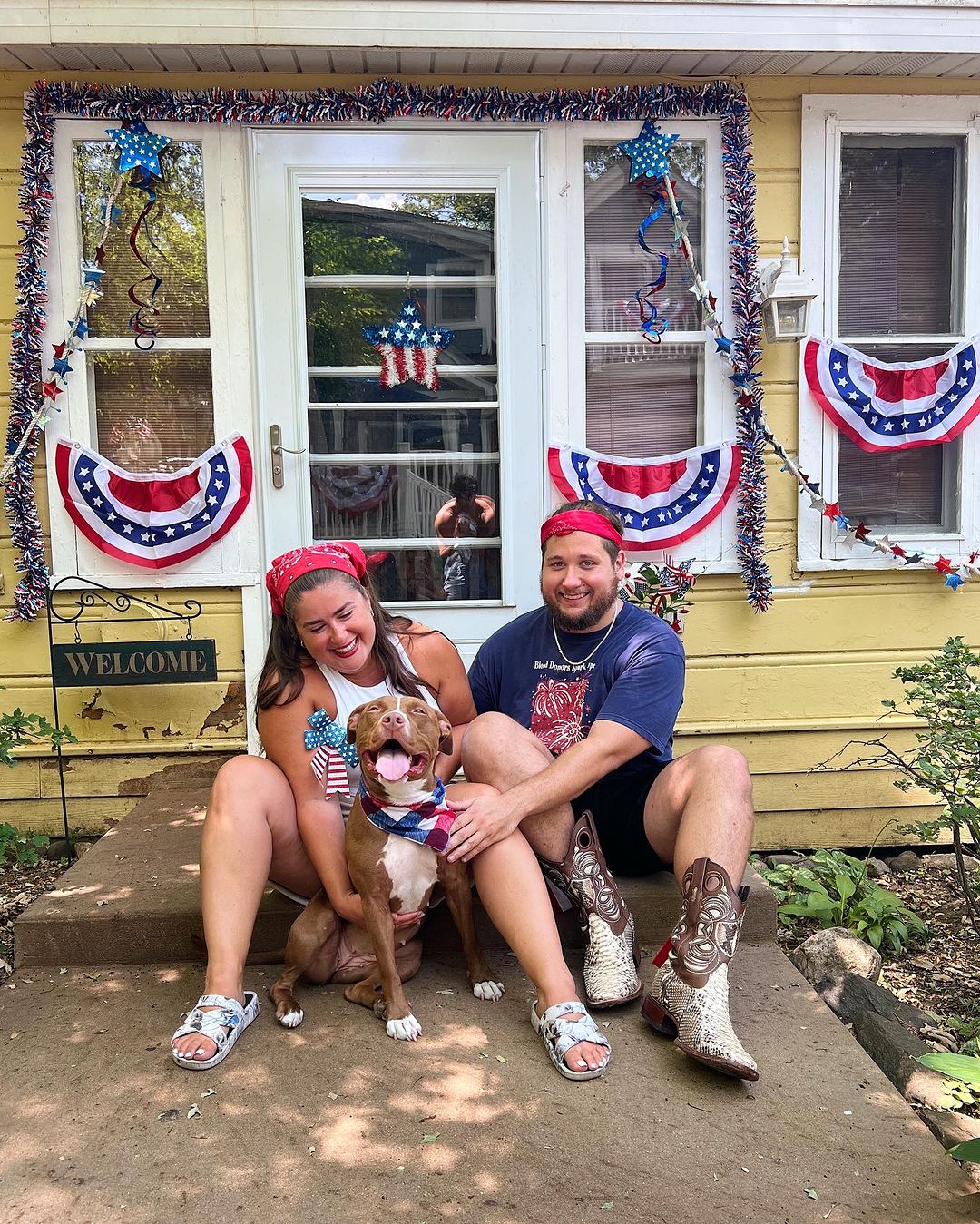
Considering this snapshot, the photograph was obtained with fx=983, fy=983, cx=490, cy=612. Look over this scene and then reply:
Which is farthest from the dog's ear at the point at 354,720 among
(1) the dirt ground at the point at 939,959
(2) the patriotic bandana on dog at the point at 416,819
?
(1) the dirt ground at the point at 939,959

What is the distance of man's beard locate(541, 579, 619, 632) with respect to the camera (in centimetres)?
269

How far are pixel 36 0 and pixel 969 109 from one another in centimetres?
354

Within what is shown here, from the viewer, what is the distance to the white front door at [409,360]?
150 inches

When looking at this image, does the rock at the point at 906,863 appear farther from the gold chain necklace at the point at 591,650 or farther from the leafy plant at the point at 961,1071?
the leafy plant at the point at 961,1071

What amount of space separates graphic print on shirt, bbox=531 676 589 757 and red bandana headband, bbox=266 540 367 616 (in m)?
0.62

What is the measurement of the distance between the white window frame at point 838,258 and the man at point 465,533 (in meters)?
1.31

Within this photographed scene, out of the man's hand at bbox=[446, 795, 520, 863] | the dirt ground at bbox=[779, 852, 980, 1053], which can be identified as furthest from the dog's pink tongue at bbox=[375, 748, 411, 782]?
the dirt ground at bbox=[779, 852, 980, 1053]

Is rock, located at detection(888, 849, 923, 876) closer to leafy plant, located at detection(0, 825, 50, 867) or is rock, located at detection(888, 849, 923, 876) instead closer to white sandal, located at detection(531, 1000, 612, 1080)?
white sandal, located at detection(531, 1000, 612, 1080)

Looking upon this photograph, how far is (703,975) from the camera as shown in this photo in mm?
2158

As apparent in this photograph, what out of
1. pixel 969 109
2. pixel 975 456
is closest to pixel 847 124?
pixel 969 109

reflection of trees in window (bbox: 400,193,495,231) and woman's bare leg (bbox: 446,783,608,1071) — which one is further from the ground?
reflection of trees in window (bbox: 400,193,495,231)

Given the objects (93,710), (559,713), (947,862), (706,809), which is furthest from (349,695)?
(947,862)

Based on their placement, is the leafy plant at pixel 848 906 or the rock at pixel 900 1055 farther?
the leafy plant at pixel 848 906

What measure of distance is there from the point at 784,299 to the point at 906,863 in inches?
93.1
